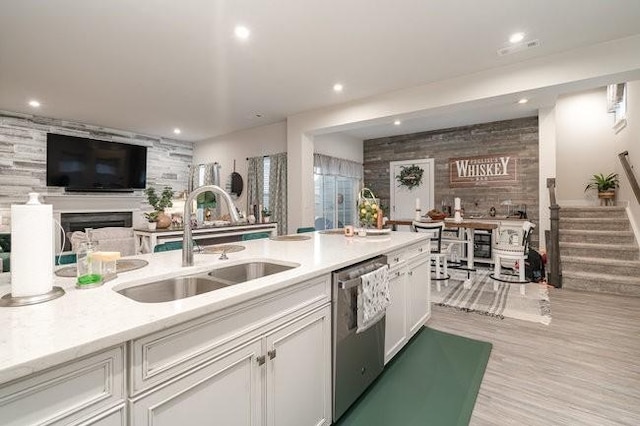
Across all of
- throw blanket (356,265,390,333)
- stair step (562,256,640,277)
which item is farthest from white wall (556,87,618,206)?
throw blanket (356,265,390,333)

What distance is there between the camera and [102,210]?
20.4 feet

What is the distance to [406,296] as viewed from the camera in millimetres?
2492

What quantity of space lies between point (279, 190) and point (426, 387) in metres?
4.59

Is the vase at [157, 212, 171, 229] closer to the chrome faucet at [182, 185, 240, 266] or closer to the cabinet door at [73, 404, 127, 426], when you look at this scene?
the chrome faucet at [182, 185, 240, 266]

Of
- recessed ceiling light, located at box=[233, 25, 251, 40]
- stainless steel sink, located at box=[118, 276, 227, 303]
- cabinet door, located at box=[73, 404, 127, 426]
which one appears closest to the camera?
cabinet door, located at box=[73, 404, 127, 426]

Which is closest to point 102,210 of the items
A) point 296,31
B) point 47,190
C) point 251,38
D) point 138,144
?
point 47,190

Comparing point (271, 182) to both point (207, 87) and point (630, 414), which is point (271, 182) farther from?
point (630, 414)

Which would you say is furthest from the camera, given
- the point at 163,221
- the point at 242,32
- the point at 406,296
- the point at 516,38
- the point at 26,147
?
the point at 26,147

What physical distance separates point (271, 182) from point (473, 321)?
4.35 metres

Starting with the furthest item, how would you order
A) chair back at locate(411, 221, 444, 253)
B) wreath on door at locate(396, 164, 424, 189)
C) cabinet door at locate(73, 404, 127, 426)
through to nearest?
wreath on door at locate(396, 164, 424, 189) → chair back at locate(411, 221, 444, 253) → cabinet door at locate(73, 404, 127, 426)

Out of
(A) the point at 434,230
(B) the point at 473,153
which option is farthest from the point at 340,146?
(A) the point at 434,230

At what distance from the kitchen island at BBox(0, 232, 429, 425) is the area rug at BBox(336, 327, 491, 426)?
379 mm

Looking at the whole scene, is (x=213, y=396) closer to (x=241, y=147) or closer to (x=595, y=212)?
(x=241, y=147)

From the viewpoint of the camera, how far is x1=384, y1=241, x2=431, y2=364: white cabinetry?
2266 millimetres
